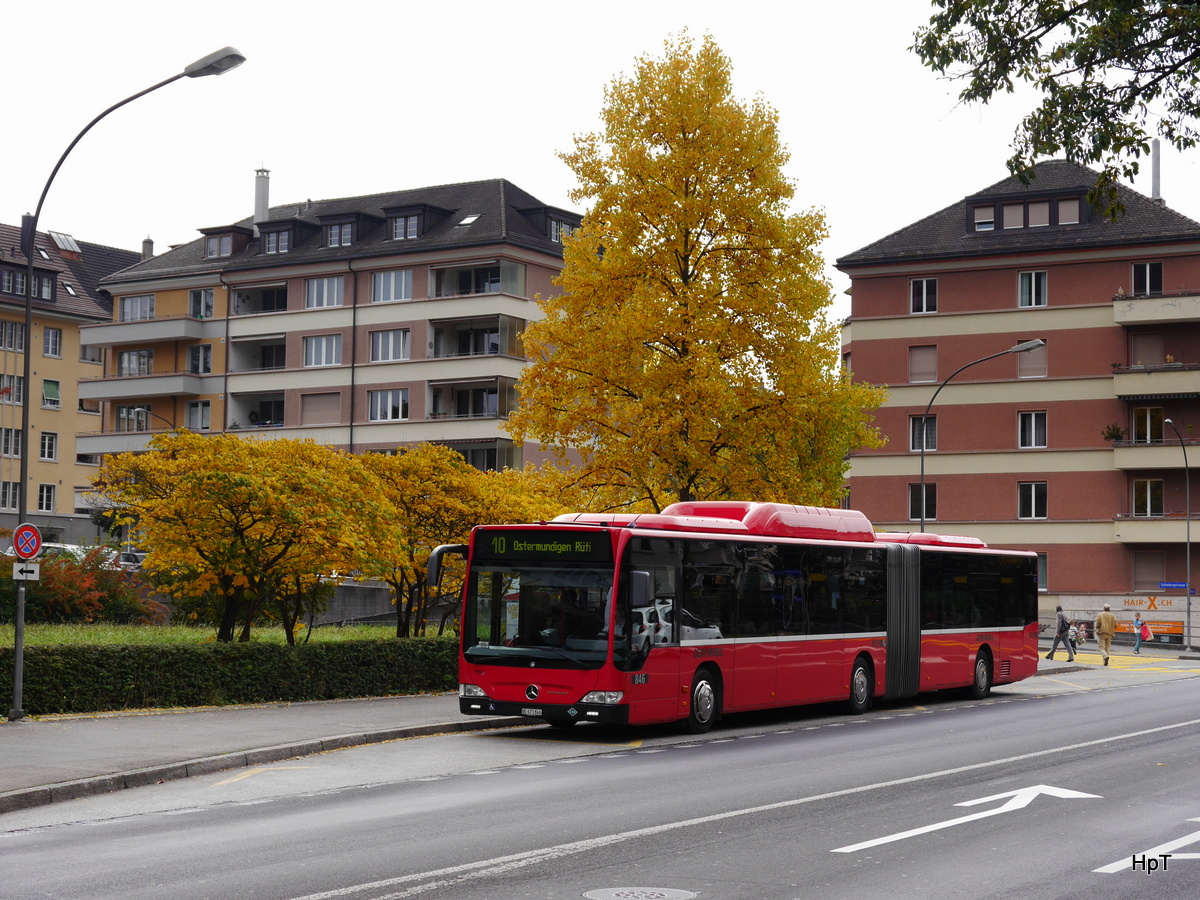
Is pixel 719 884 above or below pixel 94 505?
below

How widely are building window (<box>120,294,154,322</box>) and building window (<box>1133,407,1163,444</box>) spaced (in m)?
46.8

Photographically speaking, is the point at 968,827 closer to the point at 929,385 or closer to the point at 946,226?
the point at 929,385

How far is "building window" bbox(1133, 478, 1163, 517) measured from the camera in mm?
57219

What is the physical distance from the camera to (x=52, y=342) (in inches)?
3093

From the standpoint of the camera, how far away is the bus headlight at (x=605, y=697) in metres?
18.5

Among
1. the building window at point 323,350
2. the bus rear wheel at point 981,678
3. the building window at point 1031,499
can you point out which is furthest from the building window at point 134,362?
the bus rear wheel at point 981,678

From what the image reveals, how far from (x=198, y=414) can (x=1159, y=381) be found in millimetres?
43937

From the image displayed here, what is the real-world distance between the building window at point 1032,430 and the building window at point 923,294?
5796 mm

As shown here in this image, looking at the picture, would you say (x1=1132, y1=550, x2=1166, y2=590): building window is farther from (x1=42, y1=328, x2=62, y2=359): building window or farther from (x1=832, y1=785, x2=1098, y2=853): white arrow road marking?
(x1=42, y1=328, x2=62, y2=359): building window

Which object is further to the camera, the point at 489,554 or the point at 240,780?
the point at 489,554

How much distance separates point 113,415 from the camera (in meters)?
75.1

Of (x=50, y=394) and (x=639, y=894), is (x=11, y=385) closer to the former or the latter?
(x=50, y=394)

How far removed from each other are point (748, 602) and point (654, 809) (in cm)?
918

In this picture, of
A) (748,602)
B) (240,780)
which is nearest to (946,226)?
(748,602)
